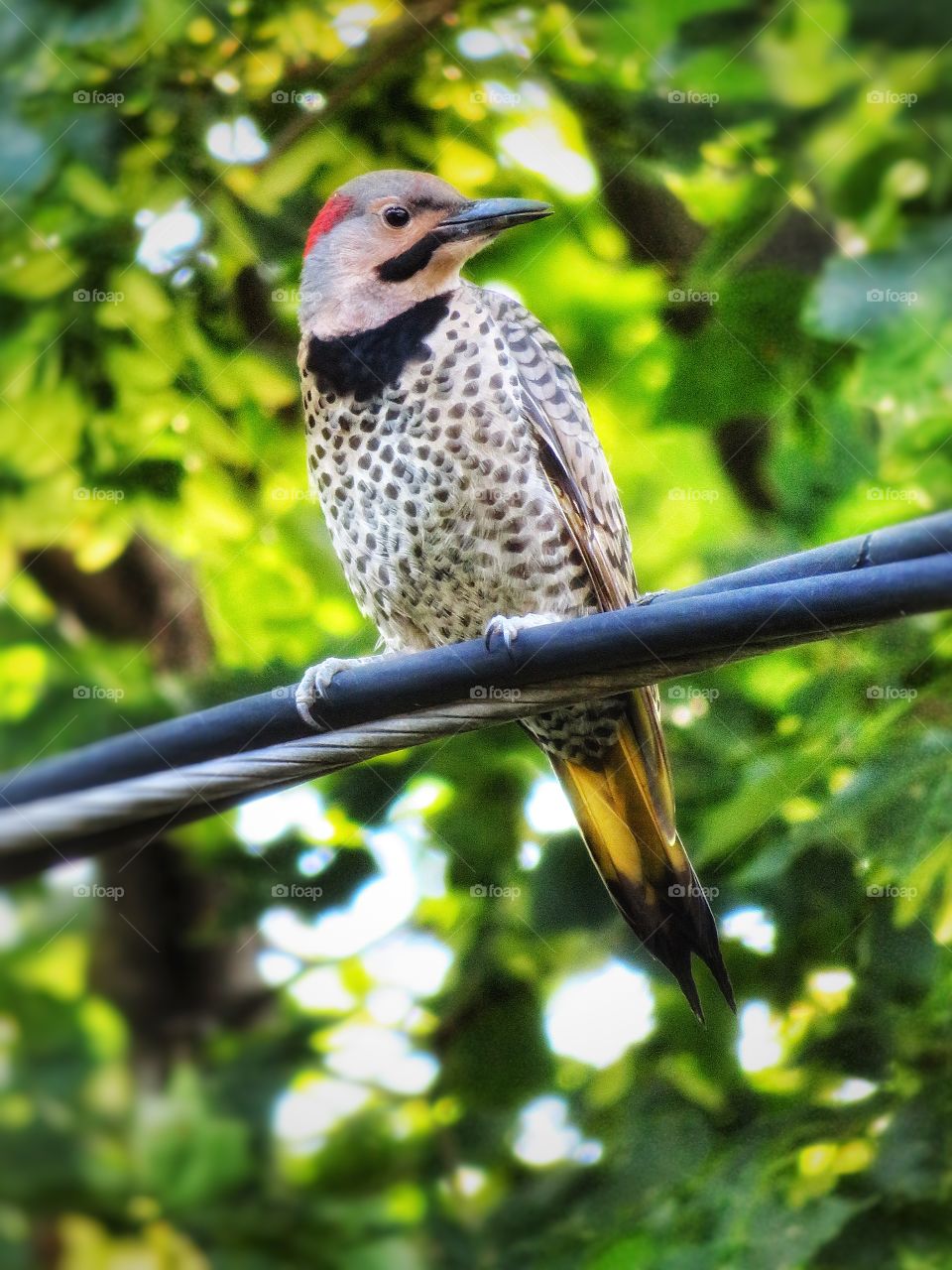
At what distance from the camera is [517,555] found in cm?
167

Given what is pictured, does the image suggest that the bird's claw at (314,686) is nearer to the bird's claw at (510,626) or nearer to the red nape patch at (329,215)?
the bird's claw at (510,626)

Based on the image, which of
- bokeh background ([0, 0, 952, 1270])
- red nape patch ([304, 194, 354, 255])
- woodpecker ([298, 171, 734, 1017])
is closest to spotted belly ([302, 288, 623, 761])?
woodpecker ([298, 171, 734, 1017])

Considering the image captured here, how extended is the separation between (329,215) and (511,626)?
2.45 feet

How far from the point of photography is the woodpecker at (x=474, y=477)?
1647 mm

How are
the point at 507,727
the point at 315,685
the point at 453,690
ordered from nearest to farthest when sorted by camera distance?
the point at 453,690 < the point at 315,685 < the point at 507,727

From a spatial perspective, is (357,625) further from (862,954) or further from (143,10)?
(143,10)

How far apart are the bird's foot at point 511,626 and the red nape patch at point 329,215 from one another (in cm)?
61

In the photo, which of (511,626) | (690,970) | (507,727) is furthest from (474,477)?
(690,970)

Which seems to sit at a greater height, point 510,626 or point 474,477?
point 474,477

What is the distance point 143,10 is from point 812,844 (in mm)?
1771

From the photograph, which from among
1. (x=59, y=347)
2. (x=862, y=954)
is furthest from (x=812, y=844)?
(x=59, y=347)

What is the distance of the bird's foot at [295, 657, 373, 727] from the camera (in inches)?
54.7

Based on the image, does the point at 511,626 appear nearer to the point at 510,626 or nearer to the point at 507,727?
the point at 510,626

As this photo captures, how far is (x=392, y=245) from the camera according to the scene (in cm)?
176
